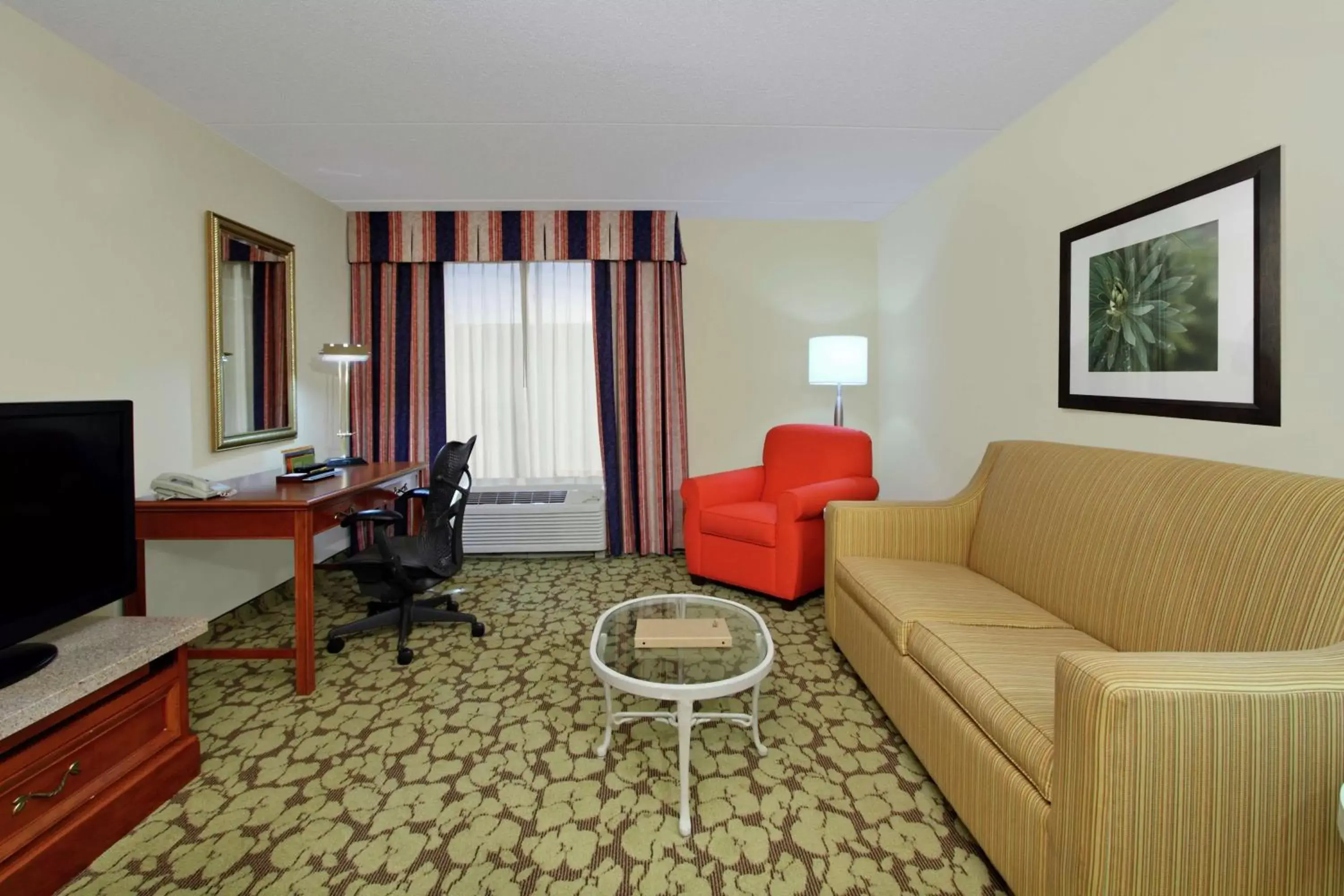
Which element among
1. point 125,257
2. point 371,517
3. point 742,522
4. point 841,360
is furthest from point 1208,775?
point 125,257

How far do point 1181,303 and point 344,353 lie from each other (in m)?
3.97

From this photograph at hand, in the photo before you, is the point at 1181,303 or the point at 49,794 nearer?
the point at 49,794

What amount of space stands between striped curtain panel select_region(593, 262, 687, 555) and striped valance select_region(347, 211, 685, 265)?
226 mm

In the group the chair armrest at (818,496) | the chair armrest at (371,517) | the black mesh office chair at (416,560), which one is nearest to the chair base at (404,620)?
the black mesh office chair at (416,560)

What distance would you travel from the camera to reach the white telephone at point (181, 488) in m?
2.53

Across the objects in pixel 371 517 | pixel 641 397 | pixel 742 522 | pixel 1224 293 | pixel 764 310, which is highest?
pixel 764 310

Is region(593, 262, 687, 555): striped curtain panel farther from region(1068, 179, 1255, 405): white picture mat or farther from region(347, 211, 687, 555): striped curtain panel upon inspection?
region(1068, 179, 1255, 405): white picture mat

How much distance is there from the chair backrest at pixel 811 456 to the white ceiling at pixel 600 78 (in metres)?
1.52

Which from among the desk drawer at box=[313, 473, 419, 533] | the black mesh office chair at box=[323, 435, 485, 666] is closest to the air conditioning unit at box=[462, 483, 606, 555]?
the desk drawer at box=[313, 473, 419, 533]

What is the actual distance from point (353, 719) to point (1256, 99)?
3525 millimetres

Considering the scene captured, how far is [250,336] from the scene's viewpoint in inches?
131

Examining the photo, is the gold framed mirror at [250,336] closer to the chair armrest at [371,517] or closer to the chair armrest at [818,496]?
the chair armrest at [371,517]

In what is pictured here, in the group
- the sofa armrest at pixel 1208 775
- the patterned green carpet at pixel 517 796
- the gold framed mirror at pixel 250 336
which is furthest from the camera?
the gold framed mirror at pixel 250 336

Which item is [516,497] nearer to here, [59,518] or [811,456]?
[811,456]
